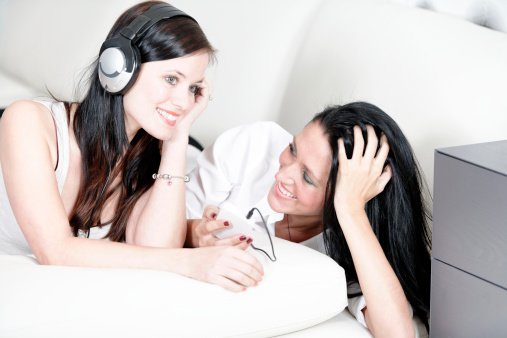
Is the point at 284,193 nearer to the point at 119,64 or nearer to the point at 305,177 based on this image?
the point at 305,177

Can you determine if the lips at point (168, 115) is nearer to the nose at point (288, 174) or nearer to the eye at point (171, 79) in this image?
the eye at point (171, 79)

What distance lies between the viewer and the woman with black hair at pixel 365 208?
123 cm

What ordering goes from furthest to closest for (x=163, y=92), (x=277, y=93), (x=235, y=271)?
1. (x=277, y=93)
2. (x=163, y=92)
3. (x=235, y=271)

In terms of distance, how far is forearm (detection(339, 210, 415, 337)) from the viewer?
3.95ft

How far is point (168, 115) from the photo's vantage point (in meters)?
1.39

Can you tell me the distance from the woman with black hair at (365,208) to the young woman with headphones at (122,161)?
0.13 meters

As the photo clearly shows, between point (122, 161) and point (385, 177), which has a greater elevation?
point (385, 177)

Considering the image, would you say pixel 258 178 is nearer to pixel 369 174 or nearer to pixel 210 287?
pixel 369 174

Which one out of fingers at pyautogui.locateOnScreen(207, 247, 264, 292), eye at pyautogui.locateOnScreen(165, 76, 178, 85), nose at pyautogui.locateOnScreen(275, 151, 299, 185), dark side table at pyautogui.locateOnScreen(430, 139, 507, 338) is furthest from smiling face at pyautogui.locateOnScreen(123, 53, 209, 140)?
dark side table at pyautogui.locateOnScreen(430, 139, 507, 338)

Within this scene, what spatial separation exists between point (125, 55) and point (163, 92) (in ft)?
0.39

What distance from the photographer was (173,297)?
3.49ft

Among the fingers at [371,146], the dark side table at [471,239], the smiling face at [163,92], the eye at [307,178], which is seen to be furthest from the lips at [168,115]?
the dark side table at [471,239]

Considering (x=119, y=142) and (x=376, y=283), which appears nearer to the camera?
(x=376, y=283)

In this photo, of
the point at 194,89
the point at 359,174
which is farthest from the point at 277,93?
the point at 359,174
